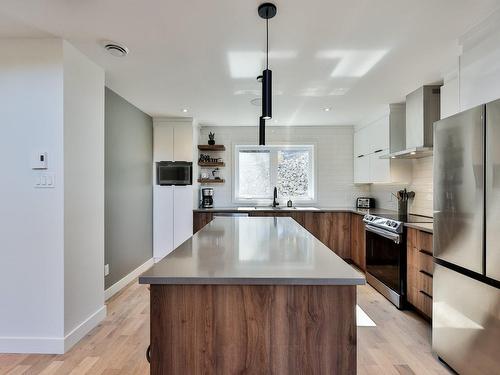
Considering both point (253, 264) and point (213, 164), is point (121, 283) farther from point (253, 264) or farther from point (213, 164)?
point (253, 264)

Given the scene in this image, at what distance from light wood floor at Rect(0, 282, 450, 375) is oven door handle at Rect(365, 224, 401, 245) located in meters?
0.70

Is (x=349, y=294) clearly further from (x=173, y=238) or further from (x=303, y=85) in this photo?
(x=173, y=238)

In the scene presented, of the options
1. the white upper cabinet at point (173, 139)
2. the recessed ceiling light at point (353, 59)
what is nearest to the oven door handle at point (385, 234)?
the recessed ceiling light at point (353, 59)

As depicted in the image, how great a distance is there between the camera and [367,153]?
441 centimetres

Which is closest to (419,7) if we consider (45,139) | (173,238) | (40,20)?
(40,20)

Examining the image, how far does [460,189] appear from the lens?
1802 mm

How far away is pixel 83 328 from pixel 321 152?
13.8 ft

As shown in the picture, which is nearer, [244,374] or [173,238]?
[244,374]

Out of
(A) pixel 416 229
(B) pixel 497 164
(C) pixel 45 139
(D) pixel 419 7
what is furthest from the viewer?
(A) pixel 416 229

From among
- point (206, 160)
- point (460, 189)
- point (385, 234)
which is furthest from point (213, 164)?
point (460, 189)

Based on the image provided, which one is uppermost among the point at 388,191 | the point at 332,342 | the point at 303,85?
the point at 303,85

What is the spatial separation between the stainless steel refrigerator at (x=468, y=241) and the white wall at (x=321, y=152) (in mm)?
3012

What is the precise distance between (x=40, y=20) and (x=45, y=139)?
2.59ft

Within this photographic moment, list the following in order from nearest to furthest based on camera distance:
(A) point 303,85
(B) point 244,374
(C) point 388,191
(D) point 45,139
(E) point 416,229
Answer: (B) point 244,374 < (D) point 45,139 < (E) point 416,229 < (A) point 303,85 < (C) point 388,191
